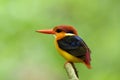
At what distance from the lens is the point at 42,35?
502 centimetres

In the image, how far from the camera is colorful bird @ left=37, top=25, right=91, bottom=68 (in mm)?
2326

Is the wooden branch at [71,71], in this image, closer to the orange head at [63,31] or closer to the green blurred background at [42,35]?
the orange head at [63,31]

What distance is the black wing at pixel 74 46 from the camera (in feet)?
7.61

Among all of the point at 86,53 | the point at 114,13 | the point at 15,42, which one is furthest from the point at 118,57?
the point at 86,53

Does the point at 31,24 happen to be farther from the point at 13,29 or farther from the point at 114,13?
the point at 114,13

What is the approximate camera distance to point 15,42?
5.05 metres

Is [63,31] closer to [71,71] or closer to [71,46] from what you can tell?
[71,46]

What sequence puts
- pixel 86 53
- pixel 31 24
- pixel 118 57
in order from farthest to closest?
pixel 31 24 < pixel 118 57 < pixel 86 53

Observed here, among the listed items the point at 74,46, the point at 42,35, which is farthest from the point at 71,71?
the point at 42,35

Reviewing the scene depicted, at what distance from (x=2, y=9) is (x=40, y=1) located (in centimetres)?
58

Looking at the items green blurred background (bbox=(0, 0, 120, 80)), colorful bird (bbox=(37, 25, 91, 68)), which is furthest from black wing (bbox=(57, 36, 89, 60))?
green blurred background (bbox=(0, 0, 120, 80))

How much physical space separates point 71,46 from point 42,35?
2618 mm

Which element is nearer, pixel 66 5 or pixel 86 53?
pixel 86 53

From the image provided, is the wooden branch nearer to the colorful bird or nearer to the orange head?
the colorful bird
